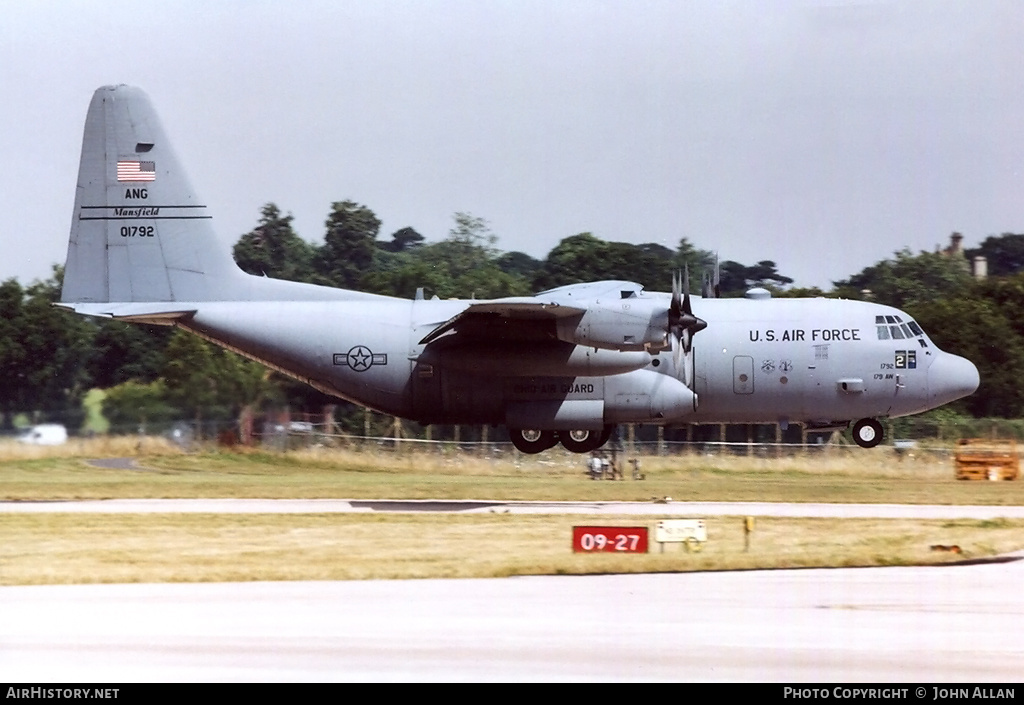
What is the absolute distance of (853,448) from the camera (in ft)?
119

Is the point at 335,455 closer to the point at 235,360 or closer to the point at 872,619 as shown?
the point at 235,360

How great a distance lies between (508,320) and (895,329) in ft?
30.0

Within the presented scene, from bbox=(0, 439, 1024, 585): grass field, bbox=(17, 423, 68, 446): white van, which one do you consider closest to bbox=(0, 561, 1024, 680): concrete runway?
bbox=(0, 439, 1024, 585): grass field

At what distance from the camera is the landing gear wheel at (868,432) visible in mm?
29969

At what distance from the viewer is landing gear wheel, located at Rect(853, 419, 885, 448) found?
98.3 feet

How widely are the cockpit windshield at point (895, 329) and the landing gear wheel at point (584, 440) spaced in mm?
6715

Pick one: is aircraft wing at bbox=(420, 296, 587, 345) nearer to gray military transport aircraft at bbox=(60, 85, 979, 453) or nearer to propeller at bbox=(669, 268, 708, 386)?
gray military transport aircraft at bbox=(60, 85, 979, 453)

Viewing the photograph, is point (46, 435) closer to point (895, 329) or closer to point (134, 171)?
point (134, 171)

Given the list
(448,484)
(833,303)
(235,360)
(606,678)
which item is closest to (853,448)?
(833,303)

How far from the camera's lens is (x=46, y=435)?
1286 inches

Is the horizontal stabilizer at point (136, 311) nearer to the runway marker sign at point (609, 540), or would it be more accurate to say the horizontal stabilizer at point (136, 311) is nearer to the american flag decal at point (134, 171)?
the american flag decal at point (134, 171)

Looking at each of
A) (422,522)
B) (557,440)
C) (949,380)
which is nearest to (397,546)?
(422,522)

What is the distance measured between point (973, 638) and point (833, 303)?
55.4ft

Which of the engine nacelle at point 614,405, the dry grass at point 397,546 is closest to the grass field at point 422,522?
the dry grass at point 397,546
